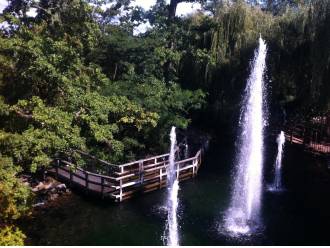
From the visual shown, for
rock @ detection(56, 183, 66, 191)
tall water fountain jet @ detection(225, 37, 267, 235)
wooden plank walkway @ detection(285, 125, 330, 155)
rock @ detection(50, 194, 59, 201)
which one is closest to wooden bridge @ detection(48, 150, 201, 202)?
rock @ detection(56, 183, 66, 191)

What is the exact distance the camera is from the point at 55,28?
1966cm

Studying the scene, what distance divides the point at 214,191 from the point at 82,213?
223 inches

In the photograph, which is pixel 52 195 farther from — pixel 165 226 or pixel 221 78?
pixel 221 78

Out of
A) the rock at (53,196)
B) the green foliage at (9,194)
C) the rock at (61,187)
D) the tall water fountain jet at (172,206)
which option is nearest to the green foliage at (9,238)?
the green foliage at (9,194)

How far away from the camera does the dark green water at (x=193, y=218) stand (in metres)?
12.9

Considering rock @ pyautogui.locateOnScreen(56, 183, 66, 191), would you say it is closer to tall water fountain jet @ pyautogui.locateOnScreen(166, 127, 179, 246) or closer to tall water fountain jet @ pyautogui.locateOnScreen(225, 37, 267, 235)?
tall water fountain jet @ pyautogui.locateOnScreen(166, 127, 179, 246)

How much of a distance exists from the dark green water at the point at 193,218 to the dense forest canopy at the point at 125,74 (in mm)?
1740

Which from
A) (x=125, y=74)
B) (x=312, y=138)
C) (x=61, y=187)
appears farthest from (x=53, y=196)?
(x=312, y=138)

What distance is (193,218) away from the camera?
569 inches

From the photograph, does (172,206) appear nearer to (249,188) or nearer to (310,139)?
(249,188)

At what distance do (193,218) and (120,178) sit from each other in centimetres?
328

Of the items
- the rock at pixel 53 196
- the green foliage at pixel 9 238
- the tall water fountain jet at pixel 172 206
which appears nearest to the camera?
the green foliage at pixel 9 238

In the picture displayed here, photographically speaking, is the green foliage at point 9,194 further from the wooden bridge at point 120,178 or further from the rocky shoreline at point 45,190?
the wooden bridge at point 120,178

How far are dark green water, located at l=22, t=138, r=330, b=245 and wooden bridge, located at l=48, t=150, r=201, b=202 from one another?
1.44 feet
